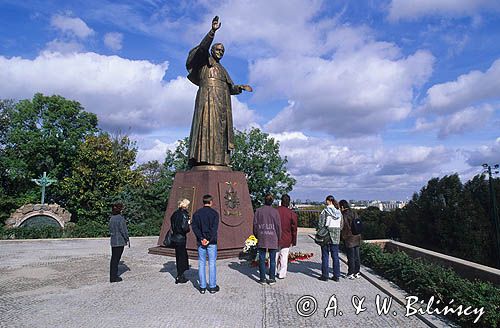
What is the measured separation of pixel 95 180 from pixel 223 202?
20714 mm

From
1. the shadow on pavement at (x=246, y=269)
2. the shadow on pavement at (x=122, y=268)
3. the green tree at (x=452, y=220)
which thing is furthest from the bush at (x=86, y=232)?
the green tree at (x=452, y=220)

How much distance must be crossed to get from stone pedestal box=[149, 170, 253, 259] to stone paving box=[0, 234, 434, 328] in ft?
1.98

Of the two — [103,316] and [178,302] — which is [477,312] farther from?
[103,316]

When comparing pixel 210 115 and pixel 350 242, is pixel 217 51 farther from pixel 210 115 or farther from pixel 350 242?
pixel 350 242

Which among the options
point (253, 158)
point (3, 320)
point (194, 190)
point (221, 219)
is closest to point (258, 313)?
point (3, 320)

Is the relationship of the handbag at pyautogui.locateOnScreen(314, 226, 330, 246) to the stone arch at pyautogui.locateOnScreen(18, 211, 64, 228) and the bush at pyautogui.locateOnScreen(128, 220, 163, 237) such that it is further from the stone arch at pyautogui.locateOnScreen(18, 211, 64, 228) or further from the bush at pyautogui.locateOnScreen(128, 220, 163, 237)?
the stone arch at pyautogui.locateOnScreen(18, 211, 64, 228)

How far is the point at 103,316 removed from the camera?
4.75m

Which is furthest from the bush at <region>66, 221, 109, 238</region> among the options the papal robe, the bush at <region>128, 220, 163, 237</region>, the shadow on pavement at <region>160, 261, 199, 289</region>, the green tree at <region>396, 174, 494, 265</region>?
the green tree at <region>396, 174, 494, 265</region>

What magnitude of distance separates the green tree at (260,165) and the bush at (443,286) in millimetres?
18910

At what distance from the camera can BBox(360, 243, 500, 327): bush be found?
4.35 meters

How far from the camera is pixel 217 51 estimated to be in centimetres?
1022

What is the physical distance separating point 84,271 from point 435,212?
40.6ft

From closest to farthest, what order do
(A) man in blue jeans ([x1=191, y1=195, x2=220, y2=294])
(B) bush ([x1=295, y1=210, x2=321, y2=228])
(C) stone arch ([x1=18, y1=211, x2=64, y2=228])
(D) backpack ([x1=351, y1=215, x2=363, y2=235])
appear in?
(A) man in blue jeans ([x1=191, y1=195, x2=220, y2=294]) → (D) backpack ([x1=351, y1=215, x2=363, y2=235]) → (C) stone arch ([x1=18, y1=211, x2=64, y2=228]) → (B) bush ([x1=295, y1=210, x2=321, y2=228])

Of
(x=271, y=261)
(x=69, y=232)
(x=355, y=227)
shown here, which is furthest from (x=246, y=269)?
(x=69, y=232)
